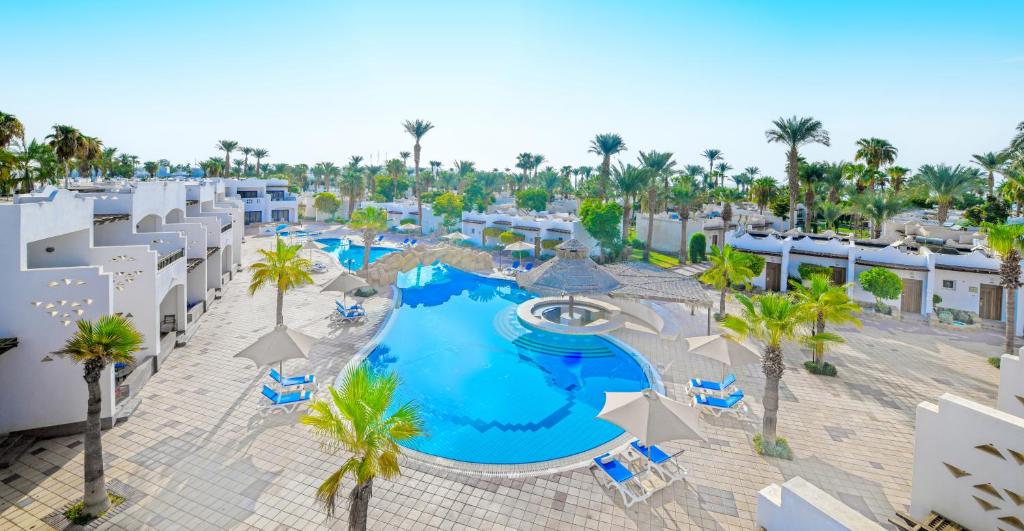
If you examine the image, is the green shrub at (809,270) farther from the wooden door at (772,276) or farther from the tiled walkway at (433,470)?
the tiled walkway at (433,470)

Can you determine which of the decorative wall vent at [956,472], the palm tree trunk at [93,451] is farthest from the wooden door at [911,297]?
the palm tree trunk at [93,451]

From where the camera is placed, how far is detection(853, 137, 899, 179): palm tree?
40.4 metres

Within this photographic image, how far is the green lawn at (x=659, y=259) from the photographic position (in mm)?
38125

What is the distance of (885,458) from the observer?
11.4 m

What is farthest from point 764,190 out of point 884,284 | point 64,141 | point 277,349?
point 64,141

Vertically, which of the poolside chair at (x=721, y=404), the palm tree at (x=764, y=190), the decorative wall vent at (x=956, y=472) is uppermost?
the palm tree at (x=764, y=190)

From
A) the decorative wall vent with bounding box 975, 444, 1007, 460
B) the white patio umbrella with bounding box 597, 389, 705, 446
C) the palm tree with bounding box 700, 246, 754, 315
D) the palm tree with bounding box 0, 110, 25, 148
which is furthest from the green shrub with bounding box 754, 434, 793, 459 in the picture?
the palm tree with bounding box 0, 110, 25, 148

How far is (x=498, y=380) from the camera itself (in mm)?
17000

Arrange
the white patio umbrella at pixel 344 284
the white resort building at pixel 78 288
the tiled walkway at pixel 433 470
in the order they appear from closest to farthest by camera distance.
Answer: the tiled walkway at pixel 433 470 < the white resort building at pixel 78 288 < the white patio umbrella at pixel 344 284

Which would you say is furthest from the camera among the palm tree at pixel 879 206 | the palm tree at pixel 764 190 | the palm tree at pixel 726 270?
the palm tree at pixel 764 190

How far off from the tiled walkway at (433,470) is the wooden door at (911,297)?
9.13 metres

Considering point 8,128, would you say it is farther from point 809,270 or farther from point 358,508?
point 809,270

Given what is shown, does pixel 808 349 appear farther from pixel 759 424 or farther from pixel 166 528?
pixel 166 528

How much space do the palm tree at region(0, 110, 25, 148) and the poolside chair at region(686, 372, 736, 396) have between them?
32483mm
